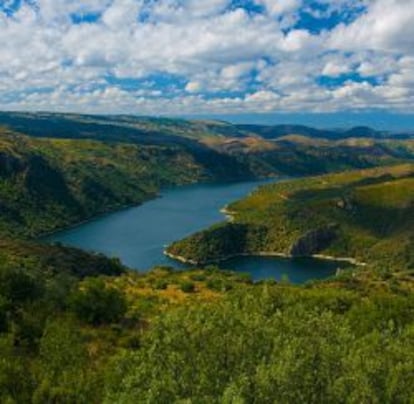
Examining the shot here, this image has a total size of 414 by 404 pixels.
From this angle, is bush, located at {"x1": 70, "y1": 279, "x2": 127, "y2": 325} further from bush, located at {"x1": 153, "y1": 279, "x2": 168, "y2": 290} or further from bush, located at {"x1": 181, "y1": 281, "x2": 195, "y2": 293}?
bush, located at {"x1": 153, "y1": 279, "x2": 168, "y2": 290}

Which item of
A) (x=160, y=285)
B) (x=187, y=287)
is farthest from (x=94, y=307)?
(x=160, y=285)

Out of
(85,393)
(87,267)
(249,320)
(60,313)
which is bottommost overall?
(87,267)

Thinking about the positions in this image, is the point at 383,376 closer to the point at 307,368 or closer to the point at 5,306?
the point at 307,368

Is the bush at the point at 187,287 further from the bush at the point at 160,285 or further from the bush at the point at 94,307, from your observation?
the bush at the point at 94,307

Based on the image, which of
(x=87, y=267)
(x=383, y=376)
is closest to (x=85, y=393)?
(x=383, y=376)

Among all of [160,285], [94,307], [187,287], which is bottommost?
[160,285]

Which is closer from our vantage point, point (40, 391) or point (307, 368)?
point (307, 368)

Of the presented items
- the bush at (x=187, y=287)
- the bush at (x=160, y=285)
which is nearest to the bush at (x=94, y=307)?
the bush at (x=187, y=287)

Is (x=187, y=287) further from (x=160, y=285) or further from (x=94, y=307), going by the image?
(x=94, y=307)

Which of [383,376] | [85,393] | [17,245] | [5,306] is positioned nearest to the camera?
[383,376]

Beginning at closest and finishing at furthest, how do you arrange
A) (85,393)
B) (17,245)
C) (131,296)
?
(85,393)
(131,296)
(17,245)

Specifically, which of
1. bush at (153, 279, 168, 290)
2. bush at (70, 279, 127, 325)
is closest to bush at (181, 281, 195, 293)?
bush at (153, 279, 168, 290)
